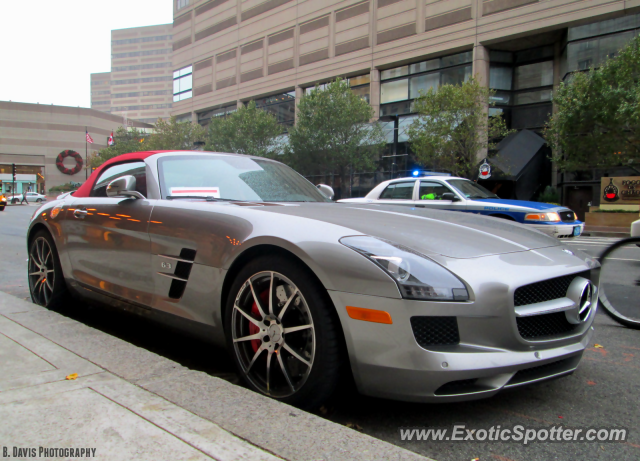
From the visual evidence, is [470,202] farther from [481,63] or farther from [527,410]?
[481,63]

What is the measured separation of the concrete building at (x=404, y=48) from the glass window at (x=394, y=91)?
2.6 inches

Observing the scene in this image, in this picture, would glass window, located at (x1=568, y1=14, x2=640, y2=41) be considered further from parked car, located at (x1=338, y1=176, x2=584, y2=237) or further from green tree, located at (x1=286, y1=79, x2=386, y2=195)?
parked car, located at (x1=338, y1=176, x2=584, y2=237)

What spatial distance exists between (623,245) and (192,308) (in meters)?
3.57

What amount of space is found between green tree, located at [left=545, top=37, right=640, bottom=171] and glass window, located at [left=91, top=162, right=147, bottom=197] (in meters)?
20.7

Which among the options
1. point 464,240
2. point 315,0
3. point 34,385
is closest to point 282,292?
point 464,240

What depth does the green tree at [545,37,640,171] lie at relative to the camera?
2011 cm

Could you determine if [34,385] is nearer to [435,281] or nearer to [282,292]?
[282,292]

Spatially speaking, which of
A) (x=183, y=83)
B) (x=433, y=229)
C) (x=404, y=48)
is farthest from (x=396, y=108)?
(x=433, y=229)

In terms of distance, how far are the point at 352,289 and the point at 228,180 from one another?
1.74 m

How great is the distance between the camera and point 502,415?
2307mm

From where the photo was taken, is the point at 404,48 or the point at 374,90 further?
the point at 374,90

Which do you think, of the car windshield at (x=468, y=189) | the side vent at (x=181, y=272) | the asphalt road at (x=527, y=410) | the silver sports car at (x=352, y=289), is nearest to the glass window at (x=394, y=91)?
the car windshield at (x=468, y=189)

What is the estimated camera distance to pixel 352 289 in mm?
2104

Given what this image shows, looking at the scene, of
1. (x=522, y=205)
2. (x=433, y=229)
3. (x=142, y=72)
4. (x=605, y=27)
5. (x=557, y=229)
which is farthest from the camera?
(x=142, y=72)
